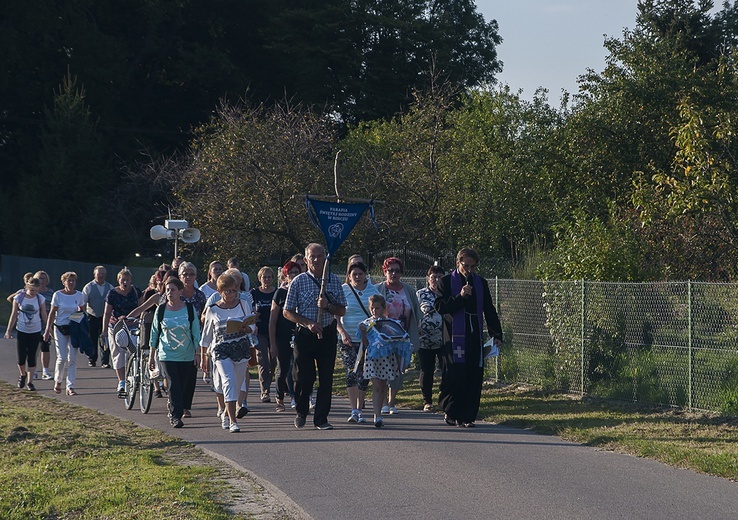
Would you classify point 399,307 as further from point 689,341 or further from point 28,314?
point 28,314

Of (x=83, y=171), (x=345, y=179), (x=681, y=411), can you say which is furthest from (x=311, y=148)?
(x=83, y=171)

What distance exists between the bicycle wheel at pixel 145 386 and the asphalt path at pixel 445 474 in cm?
56

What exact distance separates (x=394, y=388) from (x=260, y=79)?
4433 centimetres

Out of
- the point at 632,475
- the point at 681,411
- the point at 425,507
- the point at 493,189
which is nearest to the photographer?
the point at 425,507

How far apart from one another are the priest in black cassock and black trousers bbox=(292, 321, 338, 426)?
1.30 meters

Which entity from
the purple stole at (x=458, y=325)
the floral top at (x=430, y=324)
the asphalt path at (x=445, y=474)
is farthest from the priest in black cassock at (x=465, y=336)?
the floral top at (x=430, y=324)

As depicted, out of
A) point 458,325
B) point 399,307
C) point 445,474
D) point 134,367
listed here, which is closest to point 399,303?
point 399,307

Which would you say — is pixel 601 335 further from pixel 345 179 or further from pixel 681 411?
pixel 345 179

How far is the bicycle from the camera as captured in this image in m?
13.5

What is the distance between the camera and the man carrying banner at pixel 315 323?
A: 11766mm

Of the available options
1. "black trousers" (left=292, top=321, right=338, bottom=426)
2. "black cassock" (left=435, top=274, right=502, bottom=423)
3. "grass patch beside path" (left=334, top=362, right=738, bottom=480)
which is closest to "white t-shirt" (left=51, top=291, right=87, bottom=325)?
"grass patch beside path" (left=334, top=362, right=738, bottom=480)

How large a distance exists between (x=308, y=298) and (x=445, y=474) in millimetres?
3272

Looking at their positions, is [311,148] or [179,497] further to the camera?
[311,148]

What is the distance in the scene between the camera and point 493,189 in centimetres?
2417
